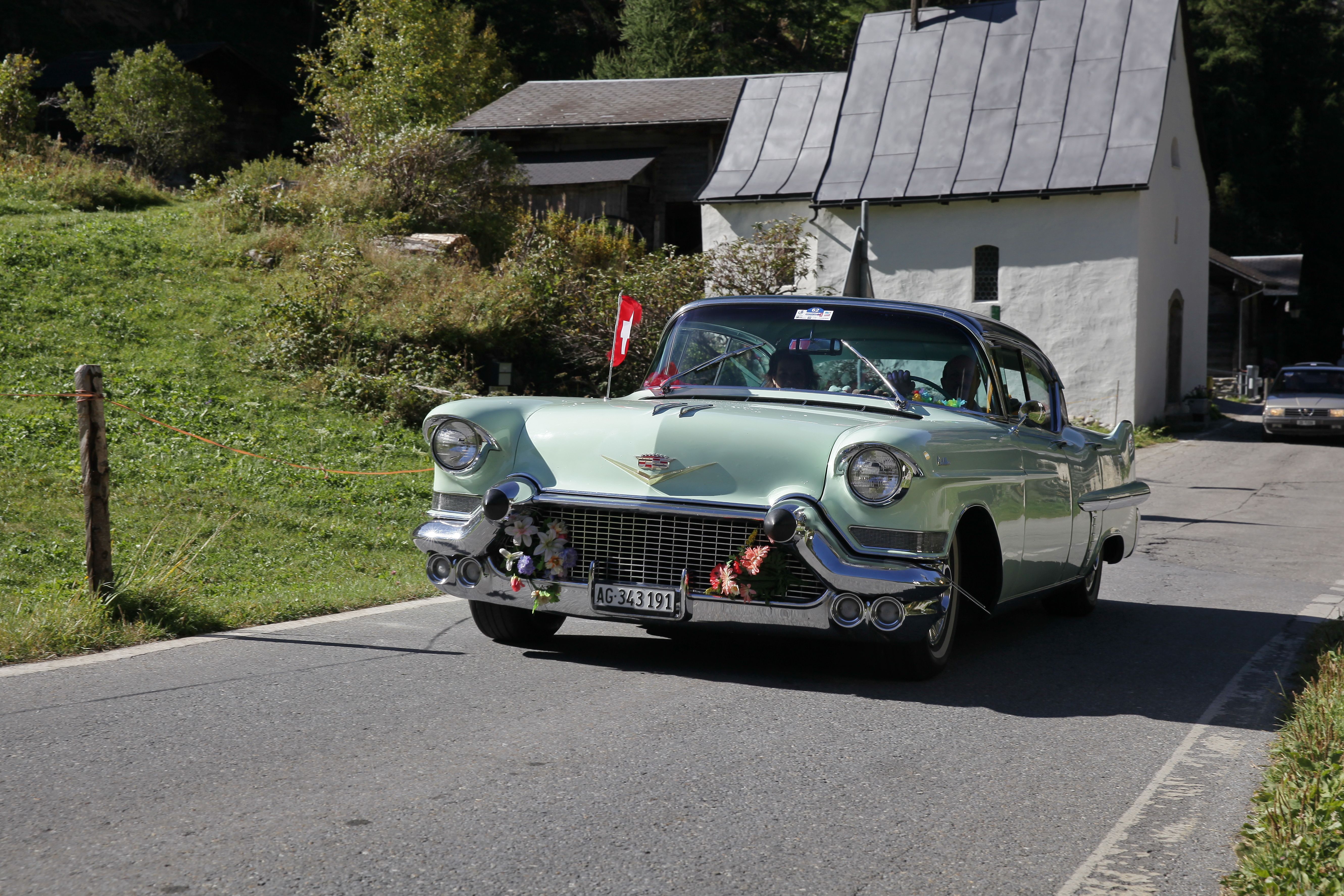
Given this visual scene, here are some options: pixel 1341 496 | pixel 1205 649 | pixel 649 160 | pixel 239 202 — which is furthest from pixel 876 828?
pixel 649 160

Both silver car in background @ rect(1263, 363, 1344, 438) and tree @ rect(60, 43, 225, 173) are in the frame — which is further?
tree @ rect(60, 43, 225, 173)

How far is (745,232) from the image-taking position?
29.6 meters

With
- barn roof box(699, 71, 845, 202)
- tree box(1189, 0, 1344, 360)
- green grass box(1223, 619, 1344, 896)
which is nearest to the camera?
green grass box(1223, 619, 1344, 896)

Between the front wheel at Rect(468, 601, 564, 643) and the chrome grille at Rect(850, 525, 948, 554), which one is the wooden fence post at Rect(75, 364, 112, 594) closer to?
the front wheel at Rect(468, 601, 564, 643)

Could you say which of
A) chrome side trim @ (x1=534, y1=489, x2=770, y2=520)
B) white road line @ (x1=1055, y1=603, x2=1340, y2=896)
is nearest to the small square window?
white road line @ (x1=1055, y1=603, x2=1340, y2=896)

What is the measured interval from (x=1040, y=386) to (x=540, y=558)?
140 inches

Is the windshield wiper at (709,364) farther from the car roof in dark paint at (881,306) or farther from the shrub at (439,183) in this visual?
the shrub at (439,183)

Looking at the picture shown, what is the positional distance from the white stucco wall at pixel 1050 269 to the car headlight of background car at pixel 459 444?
20.4 metres

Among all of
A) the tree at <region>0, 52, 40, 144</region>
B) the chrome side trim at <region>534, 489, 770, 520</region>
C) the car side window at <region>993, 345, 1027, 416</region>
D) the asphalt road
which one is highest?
the tree at <region>0, 52, 40, 144</region>

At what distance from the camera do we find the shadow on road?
5.75 m

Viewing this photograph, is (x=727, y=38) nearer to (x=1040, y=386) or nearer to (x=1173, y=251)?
(x=1173, y=251)

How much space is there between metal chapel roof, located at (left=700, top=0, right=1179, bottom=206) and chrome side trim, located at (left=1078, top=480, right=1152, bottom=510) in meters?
18.1

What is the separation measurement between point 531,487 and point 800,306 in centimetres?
196

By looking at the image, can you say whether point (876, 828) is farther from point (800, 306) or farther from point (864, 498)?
point (800, 306)
